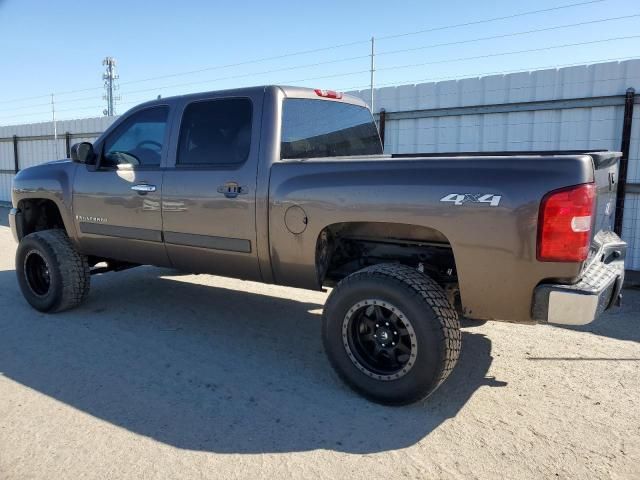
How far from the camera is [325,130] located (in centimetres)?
431

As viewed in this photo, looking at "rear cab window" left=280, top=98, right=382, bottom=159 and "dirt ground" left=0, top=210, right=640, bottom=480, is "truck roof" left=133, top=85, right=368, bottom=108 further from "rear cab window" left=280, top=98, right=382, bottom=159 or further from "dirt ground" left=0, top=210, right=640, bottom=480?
"dirt ground" left=0, top=210, right=640, bottom=480

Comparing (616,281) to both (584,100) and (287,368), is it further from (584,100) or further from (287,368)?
(584,100)

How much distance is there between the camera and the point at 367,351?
3373 millimetres

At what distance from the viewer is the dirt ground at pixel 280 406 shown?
8.61ft

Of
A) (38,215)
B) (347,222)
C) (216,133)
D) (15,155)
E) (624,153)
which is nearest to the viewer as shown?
(347,222)

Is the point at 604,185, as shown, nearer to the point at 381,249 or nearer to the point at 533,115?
the point at 381,249

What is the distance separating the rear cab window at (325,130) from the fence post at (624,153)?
358 cm

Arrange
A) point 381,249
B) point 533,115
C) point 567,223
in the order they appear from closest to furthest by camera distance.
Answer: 1. point 567,223
2. point 381,249
3. point 533,115

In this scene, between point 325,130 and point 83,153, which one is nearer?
point 325,130

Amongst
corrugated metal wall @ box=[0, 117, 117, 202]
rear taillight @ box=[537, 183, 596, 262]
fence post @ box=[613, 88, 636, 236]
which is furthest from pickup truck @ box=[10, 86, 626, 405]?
corrugated metal wall @ box=[0, 117, 117, 202]

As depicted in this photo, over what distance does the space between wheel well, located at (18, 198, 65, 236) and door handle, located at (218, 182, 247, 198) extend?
2643 millimetres

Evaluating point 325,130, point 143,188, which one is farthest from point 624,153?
point 143,188

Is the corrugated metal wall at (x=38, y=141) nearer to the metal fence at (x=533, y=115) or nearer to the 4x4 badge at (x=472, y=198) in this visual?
the metal fence at (x=533, y=115)

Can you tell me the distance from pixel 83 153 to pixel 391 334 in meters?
3.30
